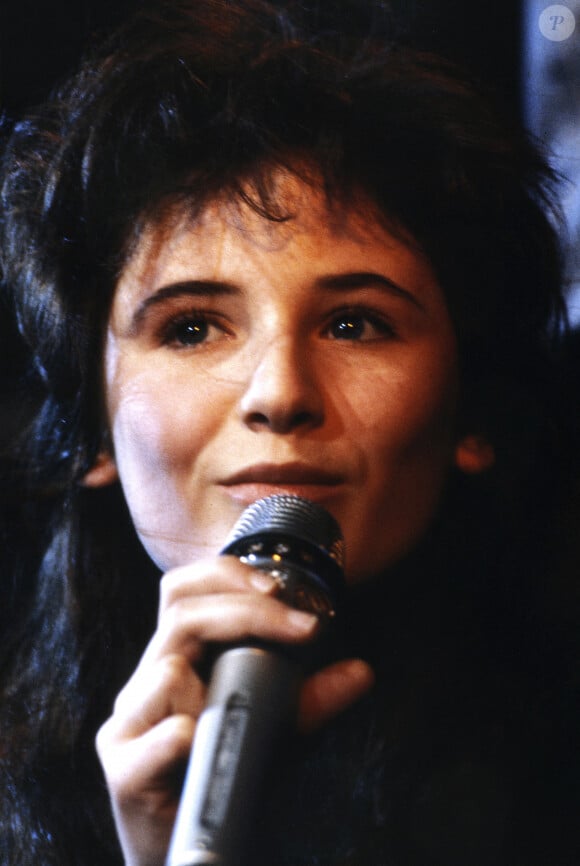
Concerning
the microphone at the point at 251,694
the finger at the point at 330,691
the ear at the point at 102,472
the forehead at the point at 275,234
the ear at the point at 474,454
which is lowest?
the ear at the point at 102,472

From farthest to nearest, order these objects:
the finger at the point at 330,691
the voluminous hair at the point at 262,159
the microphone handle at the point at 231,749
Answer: the voluminous hair at the point at 262,159 < the finger at the point at 330,691 < the microphone handle at the point at 231,749

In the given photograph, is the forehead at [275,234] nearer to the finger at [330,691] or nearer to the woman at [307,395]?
the woman at [307,395]

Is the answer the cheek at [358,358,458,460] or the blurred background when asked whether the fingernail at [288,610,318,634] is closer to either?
the cheek at [358,358,458,460]

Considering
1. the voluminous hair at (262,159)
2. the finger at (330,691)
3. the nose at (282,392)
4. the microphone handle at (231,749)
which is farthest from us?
the voluminous hair at (262,159)

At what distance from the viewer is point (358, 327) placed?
72 centimetres

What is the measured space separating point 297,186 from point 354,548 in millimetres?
269

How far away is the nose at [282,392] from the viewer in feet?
2.10

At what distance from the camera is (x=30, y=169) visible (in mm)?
814

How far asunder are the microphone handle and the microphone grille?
0.19ft

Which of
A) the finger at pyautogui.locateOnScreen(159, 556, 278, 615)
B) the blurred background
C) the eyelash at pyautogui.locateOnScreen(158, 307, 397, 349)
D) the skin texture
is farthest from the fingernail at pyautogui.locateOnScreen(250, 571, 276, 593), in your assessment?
the blurred background

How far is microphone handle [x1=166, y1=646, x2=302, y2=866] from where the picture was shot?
0.38 m

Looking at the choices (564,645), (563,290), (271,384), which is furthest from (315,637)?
(563,290)

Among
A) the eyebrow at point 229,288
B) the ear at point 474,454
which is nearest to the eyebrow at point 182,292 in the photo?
the eyebrow at point 229,288

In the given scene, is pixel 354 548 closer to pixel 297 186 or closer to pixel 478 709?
pixel 478 709
